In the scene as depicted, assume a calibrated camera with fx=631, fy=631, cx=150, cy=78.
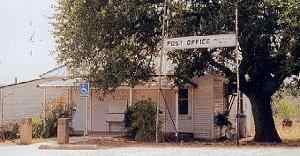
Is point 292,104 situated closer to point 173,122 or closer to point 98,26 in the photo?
point 173,122

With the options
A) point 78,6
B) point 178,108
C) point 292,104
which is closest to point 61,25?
point 78,6

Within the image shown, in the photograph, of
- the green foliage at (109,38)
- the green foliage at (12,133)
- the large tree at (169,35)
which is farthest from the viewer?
the green foliage at (12,133)

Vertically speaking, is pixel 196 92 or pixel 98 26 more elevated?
pixel 98 26

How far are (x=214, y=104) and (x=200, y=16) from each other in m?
5.73

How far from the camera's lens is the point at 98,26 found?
22734 millimetres

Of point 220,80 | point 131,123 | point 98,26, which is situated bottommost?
point 131,123

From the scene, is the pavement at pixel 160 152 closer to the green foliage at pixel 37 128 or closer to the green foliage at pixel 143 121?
the green foliage at pixel 143 121

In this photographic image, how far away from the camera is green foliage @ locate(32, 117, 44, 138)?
27.8m

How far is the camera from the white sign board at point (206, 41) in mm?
20391

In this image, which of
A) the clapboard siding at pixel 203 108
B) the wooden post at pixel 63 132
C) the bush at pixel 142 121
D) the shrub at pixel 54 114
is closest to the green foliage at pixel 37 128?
the shrub at pixel 54 114

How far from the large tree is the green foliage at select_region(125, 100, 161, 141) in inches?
64.5

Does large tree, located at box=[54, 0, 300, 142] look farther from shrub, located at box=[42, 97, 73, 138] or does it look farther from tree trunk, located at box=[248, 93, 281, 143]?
shrub, located at box=[42, 97, 73, 138]

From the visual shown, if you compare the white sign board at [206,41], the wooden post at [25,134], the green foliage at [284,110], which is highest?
the white sign board at [206,41]

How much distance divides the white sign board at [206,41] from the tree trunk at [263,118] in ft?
17.3
